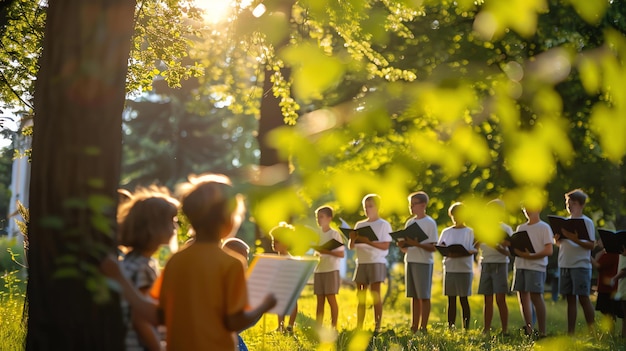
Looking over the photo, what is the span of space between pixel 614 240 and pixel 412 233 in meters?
2.53

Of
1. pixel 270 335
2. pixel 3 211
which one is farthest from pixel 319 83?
pixel 3 211

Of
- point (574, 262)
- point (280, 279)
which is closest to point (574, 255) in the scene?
point (574, 262)

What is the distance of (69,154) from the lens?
3.83 meters

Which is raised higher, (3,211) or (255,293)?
(3,211)

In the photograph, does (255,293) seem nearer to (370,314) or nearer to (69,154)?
(69,154)

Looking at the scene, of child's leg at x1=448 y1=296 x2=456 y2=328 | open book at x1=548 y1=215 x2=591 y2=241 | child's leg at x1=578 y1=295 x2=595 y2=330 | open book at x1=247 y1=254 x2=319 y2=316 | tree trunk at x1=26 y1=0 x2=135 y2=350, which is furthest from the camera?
child's leg at x1=448 y1=296 x2=456 y2=328

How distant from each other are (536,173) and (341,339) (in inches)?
315

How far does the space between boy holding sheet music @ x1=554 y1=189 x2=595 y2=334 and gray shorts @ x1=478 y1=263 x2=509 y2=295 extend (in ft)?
2.53

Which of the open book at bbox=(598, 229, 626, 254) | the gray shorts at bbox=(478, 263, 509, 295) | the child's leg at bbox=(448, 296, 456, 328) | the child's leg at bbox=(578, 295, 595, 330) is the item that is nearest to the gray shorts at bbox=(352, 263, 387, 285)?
the child's leg at bbox=(448, 296, 456, 328)

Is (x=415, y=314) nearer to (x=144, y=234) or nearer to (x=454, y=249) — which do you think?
(x=454, y=249)

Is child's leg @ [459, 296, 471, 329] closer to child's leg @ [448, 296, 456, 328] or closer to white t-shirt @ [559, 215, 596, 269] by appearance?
child's leg @ [448, 296, 456, 328]

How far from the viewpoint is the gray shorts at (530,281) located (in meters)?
10.6

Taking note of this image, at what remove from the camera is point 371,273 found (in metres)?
11.3

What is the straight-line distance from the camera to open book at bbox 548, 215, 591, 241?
1037 centimetres
